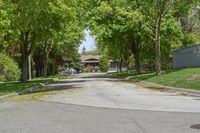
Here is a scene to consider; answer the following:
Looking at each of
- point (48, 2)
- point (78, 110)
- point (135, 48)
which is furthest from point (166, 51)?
point (78, 110)

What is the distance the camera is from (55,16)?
3388 cm

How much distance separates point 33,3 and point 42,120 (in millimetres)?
18416

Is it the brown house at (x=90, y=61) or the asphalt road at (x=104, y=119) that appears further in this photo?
the brown house at (x=90, y=61)

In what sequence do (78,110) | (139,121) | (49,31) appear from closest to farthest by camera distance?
(139,121)
(78,110)
(49,31)

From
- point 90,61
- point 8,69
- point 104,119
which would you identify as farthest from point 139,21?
point 90,61

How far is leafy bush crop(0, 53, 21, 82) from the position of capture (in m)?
47.5

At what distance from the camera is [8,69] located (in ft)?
163

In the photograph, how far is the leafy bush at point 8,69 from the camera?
47475 millimetres

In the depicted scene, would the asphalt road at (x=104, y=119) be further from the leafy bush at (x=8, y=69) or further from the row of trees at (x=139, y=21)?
the leafy bush at (x=8, y=69)

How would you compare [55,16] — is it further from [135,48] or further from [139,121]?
[135,48]

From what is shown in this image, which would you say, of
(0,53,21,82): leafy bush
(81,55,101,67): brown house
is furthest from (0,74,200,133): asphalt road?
(81,55,101,67): brown house

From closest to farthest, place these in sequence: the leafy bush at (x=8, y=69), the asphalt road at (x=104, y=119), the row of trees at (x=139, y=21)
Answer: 1. the asphalt road at (x=104, y=119)
2. the row of trees at (x=139, y=21)
3. the leafy bush at (x=8, y=69)

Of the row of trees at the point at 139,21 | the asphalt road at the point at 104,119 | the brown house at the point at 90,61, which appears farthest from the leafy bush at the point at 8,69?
the brown house at the point at 90,61

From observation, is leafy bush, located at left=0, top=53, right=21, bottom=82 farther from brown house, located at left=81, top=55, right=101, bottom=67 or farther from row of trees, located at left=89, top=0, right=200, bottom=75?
brown house, located at left=81, top=55, right=101, bottom=67
